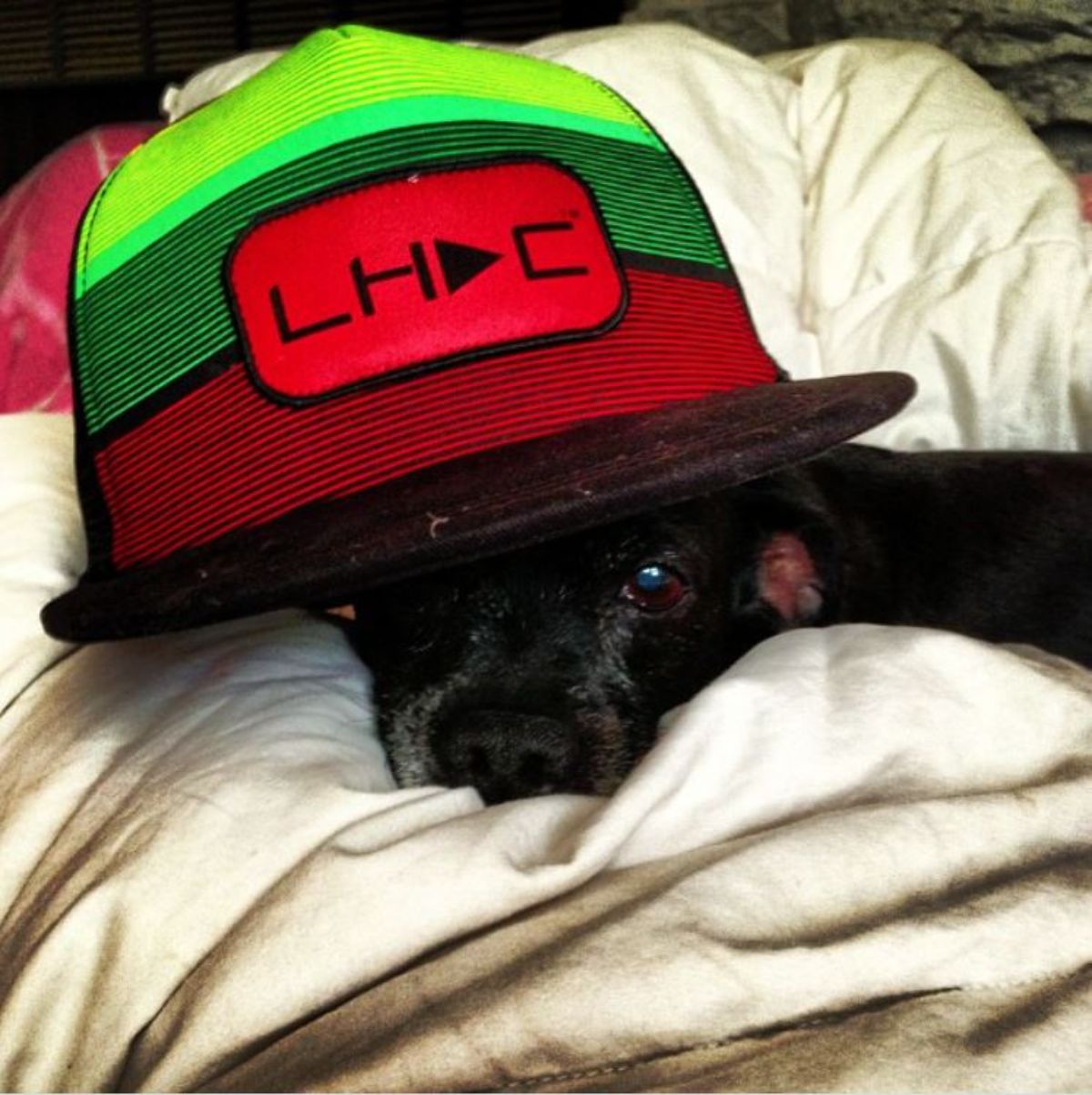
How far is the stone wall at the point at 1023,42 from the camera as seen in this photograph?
224cm

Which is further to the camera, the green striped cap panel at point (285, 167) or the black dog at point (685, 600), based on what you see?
the black dog at point (685, 600)

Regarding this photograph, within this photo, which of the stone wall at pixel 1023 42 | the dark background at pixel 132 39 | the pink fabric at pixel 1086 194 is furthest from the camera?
the dark background at pixel 132 39

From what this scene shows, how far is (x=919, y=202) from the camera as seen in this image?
6.16 feet

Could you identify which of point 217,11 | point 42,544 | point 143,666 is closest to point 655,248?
point 143,666

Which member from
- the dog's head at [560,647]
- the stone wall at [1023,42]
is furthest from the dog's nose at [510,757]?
the stone wall at [1023,42]

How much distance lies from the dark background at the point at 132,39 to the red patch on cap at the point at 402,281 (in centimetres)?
304

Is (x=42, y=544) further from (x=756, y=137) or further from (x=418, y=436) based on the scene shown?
(x=756, y=137)

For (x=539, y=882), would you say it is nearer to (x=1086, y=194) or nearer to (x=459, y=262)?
(x=459, y=262)

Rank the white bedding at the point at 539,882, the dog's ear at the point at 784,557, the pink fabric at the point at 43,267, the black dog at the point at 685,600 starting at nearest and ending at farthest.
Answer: the white bedding at the point at 539,882
the black dog at the point at 685,600
the dog's ear at the point at 784,557
the pink fabric at the point at 43,267

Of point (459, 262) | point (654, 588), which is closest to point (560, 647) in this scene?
point (654, 588)

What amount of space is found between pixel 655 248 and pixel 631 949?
653mm

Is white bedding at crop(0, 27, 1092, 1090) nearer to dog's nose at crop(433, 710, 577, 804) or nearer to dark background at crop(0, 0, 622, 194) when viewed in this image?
dog's nose at crop(433, 710, 577, 804)

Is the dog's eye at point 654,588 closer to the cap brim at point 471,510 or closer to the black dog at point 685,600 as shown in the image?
Answer: the black dog at point 685,600

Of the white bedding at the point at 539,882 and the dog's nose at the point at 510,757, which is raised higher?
the white bedding at the point at 539,882
